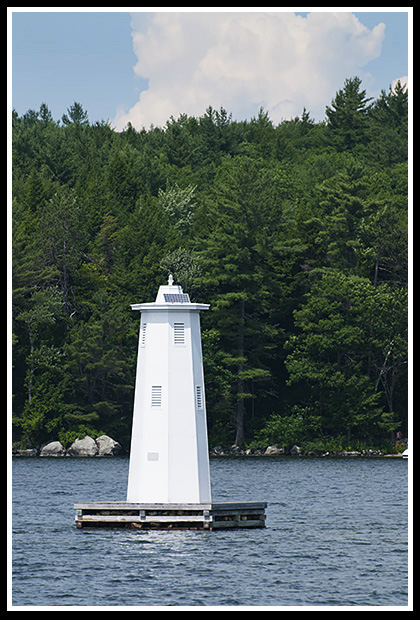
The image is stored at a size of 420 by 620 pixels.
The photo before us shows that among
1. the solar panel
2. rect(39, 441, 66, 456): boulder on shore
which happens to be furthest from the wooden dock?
rect(39, 441, 66, 456): boulder on shore

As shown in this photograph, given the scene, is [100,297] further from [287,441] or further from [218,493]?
[218,493]

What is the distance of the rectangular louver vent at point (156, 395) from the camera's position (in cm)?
3850

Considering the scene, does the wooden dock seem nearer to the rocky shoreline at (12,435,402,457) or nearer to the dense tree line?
the rocky shoreline at (12,435,402,457)

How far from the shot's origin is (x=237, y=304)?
91688mm

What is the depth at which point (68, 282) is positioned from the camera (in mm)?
92688

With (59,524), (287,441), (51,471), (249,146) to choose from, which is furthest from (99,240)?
(59,524)

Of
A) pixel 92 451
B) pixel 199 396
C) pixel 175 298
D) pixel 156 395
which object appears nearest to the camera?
pixel 156 395

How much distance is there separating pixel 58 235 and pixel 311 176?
36.8 meters

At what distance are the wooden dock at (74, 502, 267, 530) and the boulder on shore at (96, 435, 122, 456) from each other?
142 ft

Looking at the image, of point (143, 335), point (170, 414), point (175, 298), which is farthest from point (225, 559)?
point (175, 298)

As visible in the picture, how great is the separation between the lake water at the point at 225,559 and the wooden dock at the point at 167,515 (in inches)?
11.4

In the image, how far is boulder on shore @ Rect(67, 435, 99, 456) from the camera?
83812mm

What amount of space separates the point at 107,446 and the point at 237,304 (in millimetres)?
14561

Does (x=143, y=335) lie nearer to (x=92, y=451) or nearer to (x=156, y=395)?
(x=156, y=395)
